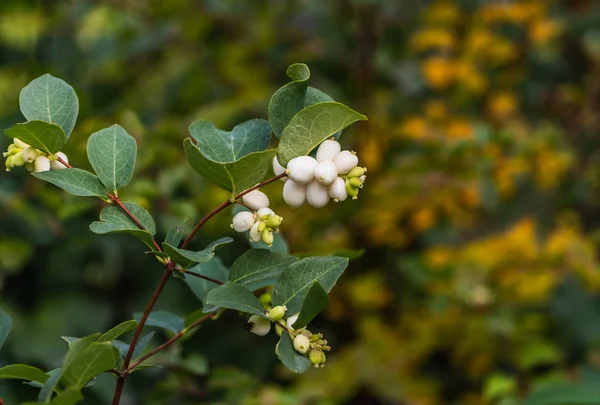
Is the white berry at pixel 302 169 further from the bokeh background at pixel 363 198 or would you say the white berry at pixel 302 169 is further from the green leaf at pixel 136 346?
the bokeh background at pixel 363 198

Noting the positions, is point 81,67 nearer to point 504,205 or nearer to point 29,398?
point 29,398

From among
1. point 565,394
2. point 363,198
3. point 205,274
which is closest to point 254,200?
point 205,274

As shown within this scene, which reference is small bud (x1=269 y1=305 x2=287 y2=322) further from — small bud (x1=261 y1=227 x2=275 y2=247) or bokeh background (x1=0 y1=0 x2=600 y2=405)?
bokeh background (x1=0 y1=0 x2=600 y2=405)

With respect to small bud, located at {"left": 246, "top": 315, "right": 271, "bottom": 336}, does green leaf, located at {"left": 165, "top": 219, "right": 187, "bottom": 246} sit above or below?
above

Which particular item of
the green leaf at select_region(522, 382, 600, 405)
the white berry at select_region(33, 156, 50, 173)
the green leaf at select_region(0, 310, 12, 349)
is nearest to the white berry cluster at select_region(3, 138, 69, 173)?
the white berry at select_region(33, 156, 50, 173)

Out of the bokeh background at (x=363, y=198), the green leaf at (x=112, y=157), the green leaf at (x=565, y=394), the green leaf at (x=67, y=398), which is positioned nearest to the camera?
the green leaf at (x=67, y=398)

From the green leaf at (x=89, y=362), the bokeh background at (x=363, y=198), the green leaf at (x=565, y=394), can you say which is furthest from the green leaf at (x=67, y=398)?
the green leaf at (x=565, y=394)
